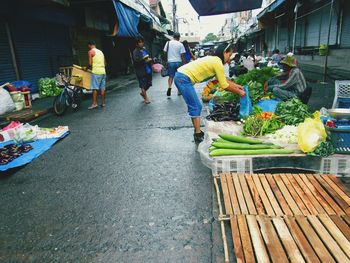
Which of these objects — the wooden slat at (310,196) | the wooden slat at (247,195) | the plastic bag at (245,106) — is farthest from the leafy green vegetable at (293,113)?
the wooden slat at (247,195)

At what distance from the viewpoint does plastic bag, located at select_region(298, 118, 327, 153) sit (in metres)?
3.56

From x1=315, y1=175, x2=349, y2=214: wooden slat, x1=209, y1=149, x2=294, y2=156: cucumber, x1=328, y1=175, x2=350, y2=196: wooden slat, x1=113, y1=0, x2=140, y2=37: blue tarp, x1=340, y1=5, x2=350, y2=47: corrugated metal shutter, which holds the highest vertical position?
x1=113, y1=0, x2=140, y2=37: blue tarp

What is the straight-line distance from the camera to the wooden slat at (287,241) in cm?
213

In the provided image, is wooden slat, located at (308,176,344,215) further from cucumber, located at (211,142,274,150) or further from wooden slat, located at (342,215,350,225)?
cucumber, located at (211,142,274,150)

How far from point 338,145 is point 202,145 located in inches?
71.4

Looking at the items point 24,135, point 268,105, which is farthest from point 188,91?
point 24,135

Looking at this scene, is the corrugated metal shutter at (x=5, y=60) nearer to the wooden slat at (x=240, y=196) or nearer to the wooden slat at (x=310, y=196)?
the wooden slat at (x=240, y=196)

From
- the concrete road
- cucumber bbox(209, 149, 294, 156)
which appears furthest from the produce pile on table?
the concrete road

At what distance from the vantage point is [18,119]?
746 centimetres

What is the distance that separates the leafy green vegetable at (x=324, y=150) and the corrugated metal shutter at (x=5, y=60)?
971 centimetres

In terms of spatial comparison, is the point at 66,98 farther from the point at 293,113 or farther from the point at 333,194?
the point at 333,194

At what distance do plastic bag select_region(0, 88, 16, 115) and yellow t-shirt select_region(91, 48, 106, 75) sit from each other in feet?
8.11

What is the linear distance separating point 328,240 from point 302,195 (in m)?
0.79

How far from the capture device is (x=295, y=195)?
305 centimetres
